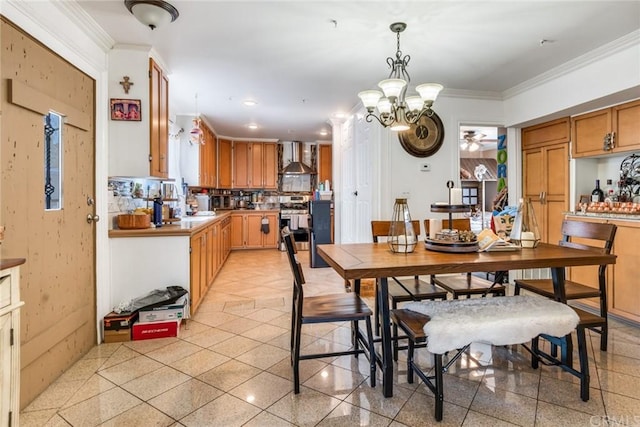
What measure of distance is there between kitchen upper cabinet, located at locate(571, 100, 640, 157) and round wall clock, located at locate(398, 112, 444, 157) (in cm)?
139

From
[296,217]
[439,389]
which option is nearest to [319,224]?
[296,217]

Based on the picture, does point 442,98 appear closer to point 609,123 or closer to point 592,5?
point 609,123

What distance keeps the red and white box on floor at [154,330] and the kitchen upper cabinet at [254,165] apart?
4.95 meters

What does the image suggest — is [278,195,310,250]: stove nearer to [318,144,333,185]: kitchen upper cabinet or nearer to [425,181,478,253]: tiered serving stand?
[318,144,333,185]: kitchen upper cabinet

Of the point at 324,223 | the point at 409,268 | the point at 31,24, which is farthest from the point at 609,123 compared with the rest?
the point at 31,24

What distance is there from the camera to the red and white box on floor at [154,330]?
8.80ft

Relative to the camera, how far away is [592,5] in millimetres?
2279

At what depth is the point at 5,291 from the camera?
132 cm

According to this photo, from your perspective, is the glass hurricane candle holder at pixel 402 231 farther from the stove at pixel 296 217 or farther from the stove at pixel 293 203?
the stove at pixel 293 203

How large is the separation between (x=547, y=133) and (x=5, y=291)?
4.92 metres

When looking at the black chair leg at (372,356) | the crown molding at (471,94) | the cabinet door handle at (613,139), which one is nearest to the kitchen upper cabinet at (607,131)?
the cabinet door handle at (613,139)

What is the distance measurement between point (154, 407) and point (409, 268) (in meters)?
1.56

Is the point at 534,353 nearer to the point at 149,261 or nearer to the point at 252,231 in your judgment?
the point at 149,261

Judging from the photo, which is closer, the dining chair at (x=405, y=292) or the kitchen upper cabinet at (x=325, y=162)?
the dining chair at (x=405, y=292)
